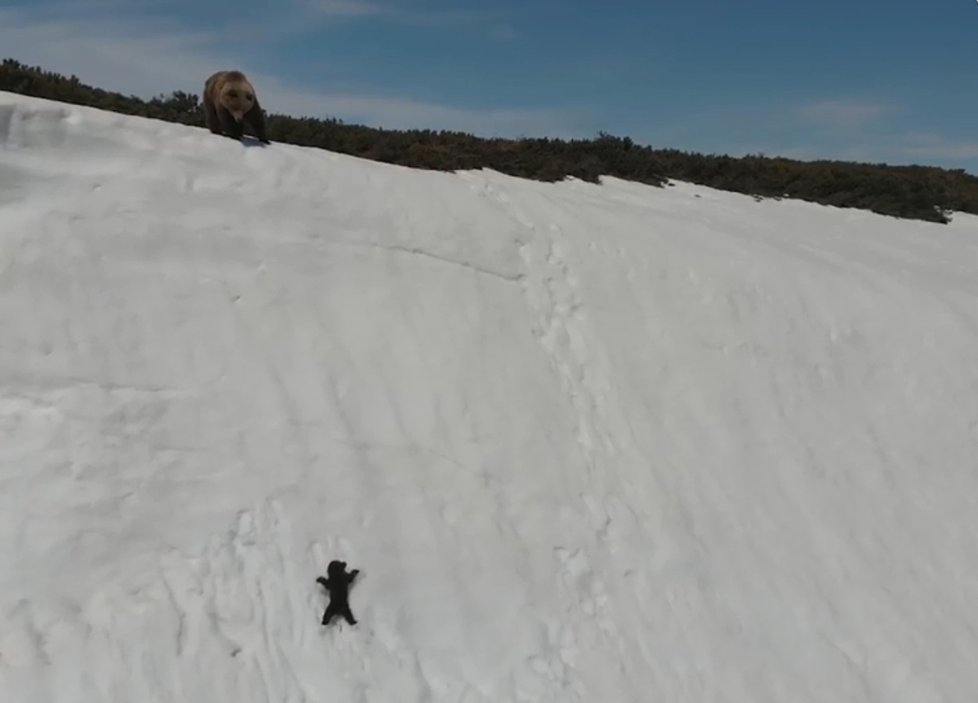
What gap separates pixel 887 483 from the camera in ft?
26.6

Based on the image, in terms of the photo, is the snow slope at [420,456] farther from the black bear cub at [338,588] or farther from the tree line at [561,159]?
the tree line at [561,159]

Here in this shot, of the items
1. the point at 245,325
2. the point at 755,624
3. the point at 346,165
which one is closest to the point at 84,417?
the point at 245,325

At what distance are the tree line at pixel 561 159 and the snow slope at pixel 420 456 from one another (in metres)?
6.47

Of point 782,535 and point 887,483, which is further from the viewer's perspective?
point 887,483

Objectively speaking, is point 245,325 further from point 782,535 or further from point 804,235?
point 804,235

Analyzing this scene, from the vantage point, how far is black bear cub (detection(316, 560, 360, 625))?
5039mm

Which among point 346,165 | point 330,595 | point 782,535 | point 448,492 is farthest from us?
point 346,165

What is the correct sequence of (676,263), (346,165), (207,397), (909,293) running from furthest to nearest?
(909,293)
(676,263)
(346,165)
(207,397)

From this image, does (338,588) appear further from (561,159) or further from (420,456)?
(561,159)

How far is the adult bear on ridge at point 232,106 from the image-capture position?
24.8ft

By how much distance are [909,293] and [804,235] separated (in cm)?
357

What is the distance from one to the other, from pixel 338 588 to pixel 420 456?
52.0 inches

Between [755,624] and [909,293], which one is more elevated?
[909,293]

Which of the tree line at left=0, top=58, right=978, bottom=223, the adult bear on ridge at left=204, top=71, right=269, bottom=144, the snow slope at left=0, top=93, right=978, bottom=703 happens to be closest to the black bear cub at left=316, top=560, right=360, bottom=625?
the snow slope at left=0, top=93, right=978, bottom=703
